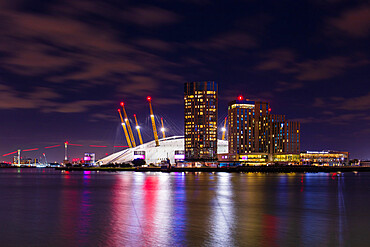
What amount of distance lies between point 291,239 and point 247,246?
427cm

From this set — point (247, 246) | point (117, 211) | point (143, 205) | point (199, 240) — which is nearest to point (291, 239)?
point (247, 246)

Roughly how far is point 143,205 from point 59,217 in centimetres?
1247

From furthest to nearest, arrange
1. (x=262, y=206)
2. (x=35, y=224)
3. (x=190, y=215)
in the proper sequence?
(x=262, y=206), (x=190, y=215), (x=35, y=224)

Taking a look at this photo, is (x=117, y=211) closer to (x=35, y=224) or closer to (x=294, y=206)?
(x=35, y=224)

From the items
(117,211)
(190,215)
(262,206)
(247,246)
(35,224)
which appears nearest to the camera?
(247,246)

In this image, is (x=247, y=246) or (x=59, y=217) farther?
(x=59, y=217)

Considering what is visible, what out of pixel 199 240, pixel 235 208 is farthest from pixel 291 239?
pixel 235 208

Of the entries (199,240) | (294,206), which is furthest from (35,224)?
(294,206)

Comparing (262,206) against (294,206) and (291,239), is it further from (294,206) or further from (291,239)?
(291,239)

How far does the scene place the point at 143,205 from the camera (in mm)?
53281

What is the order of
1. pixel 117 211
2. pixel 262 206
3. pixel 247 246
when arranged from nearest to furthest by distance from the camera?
pixel 247 246, pixel 117 211, pixel 262 206

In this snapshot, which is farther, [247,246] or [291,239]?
[291,239]

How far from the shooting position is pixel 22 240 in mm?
31641

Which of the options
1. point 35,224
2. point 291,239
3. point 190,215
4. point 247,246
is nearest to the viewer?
point 247,246
